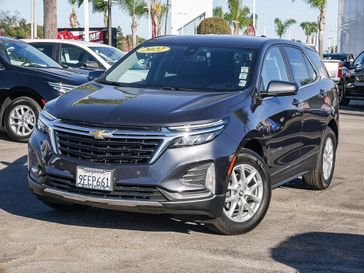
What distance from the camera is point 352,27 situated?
57.0 meters

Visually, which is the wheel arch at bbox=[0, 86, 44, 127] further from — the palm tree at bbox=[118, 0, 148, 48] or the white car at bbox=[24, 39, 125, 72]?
the palm tree at bbox=[118, 0, 148, 48]

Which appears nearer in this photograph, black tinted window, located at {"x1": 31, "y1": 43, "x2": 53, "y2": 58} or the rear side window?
the rear side window

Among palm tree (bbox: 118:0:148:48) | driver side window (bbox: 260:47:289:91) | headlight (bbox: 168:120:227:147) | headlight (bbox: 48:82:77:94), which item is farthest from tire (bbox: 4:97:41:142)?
palm tree (bbox: 118:0:148:48)

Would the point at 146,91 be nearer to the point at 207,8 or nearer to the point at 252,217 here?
the point at 252,217

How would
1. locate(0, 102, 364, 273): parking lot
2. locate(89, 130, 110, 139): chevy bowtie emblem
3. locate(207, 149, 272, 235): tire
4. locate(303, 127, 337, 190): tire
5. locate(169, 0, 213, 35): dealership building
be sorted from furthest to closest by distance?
locate(169, 0, 213, 35): dealership building < locate(303, 127, 337, 190): tire < locate(207, 149, 272, 235): tire < locate(89, 130, 110, 139): chevy bowtie emblem < locate(0, 102, 364, 273): parking lot

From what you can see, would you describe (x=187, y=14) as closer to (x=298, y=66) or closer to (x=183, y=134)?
(x=298, y=66)

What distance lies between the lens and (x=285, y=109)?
677cm

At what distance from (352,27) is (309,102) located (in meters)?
51.8

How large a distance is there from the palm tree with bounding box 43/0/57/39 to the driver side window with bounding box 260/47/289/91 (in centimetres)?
1535

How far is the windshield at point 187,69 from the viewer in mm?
6508

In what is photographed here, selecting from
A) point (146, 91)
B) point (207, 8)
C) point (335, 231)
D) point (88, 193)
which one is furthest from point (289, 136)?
point (207, 8)

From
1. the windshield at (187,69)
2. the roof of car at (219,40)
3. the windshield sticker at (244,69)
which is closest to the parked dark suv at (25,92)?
the roof of car at (219,40)

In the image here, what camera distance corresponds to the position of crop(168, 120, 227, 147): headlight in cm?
541

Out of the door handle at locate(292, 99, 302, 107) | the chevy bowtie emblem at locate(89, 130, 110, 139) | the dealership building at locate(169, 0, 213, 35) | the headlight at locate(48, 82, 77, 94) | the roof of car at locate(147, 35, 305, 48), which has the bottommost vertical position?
the chevy bowtie emblem at locate(89, 130, 110, 139)
